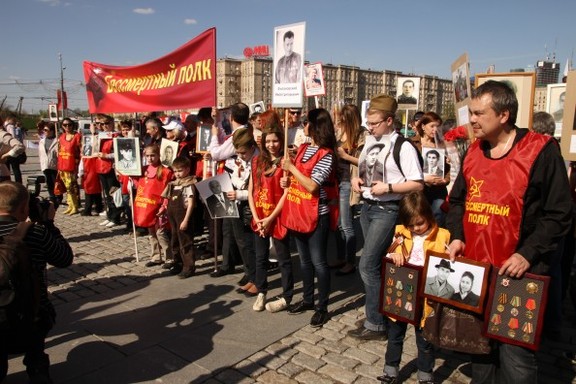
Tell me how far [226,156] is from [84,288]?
7.90 ft

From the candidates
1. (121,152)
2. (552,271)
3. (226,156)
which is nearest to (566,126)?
(552,271)

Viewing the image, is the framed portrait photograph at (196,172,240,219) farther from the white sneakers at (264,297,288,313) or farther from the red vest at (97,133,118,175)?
the red vest at (97,133,118,175)

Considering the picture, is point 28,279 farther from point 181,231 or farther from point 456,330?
point 181,231

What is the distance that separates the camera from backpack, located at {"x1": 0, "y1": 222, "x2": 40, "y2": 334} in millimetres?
2678

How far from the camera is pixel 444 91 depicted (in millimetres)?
135500

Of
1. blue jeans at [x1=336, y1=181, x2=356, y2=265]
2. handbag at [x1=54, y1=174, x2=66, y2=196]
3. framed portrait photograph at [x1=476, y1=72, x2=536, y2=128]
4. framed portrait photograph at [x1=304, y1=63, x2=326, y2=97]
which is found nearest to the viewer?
framed portrait photograph at [x1=476, y1=72, x2=536, y2=128]

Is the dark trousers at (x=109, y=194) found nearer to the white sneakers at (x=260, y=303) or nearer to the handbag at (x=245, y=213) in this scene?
the handbag at (x=245, y=213)

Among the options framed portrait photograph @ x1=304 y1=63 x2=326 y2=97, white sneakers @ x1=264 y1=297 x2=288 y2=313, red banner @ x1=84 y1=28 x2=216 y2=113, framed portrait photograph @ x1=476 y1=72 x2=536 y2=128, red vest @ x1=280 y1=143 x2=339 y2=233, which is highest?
framed portrait photograph @ x1=304 y1=63 x2=326 y2=97

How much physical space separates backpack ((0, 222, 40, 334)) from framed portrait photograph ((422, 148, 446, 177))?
4.21m

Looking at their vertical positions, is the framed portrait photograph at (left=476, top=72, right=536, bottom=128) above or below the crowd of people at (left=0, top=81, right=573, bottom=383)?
above

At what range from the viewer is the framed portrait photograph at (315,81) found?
9289 millimetres

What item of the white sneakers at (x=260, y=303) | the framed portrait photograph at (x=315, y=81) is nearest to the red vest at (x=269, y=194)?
the white sneakers at (x=260, y=303)

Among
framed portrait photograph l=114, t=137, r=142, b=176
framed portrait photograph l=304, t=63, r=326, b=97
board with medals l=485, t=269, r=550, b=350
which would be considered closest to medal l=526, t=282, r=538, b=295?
board with medals l=485, t=269, r=550, b=350

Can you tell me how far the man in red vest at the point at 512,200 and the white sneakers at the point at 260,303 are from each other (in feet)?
8.65
